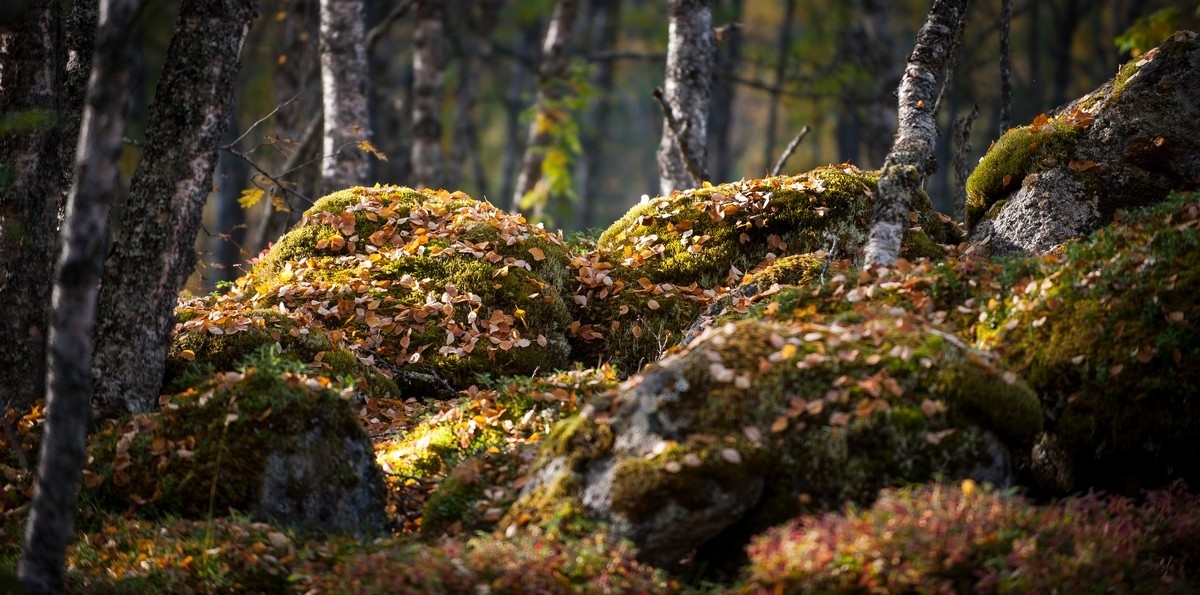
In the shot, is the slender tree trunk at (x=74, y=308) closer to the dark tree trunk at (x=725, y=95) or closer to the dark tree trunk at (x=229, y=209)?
the dark tree trunk at (x=229, y=209)

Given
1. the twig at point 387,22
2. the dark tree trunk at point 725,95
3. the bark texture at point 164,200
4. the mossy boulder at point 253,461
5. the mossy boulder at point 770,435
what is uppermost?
the dark tree trunk at point 725,95

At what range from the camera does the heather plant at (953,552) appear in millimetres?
4055

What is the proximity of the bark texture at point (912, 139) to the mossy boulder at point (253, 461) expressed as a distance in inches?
151

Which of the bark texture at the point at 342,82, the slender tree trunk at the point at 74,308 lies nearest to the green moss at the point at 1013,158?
the slender tree trunk at the point at 74,308

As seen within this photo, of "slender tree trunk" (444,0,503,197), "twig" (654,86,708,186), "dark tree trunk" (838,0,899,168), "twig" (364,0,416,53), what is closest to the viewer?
"twig" (654,86,708,186)

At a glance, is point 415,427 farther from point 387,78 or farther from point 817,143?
point 817,143

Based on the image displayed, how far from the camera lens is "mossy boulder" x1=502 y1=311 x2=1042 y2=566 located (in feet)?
14.8

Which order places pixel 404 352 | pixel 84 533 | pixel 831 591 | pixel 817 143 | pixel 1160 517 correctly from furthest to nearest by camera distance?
pixel 817 143 → pixel 404 352 → pixel 84 533 → pixel 1160 517 → pixel 831 591

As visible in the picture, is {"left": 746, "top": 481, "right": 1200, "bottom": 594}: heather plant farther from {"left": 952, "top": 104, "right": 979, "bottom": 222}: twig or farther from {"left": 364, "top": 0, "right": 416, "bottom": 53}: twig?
{"left": 364, "top": 0, "right": 416, "bottom": 53}: twig

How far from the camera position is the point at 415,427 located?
6.70m

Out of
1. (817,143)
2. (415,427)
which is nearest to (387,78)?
(415,427)

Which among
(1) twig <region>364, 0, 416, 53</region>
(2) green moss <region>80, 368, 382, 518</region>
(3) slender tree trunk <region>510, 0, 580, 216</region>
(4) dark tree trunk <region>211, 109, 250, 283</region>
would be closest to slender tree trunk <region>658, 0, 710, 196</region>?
(1) twig <region>364, 0, 416, 53</region>

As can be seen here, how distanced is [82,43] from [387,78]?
13.0m

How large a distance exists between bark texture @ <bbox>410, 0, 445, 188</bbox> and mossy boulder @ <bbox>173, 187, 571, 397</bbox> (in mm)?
6996
